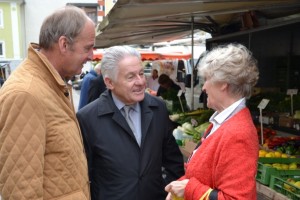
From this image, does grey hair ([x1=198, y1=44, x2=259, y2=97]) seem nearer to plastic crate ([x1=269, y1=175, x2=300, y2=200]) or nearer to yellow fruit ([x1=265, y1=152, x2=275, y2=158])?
plastic crate ([x1=269, y1=175, x2=300, y2=200])

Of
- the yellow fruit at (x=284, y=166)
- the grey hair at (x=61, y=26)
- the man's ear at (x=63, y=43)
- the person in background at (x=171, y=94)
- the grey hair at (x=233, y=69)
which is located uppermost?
the grey hair at (x=61, y=26)

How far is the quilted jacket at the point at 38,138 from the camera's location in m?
1.34

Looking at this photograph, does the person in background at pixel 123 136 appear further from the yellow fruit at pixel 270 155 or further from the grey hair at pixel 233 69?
the yellow fruit at pixel 270 155

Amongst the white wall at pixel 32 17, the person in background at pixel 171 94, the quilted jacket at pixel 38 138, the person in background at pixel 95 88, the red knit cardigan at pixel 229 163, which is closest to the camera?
the quilted jacket at pixel 38 138

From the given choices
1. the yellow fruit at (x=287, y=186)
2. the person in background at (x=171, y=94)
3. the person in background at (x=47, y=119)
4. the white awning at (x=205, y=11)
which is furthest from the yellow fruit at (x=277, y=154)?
the person in background at (x=171, y=94)

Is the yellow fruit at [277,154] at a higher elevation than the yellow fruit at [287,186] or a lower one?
higher

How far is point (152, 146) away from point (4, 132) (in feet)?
3.07

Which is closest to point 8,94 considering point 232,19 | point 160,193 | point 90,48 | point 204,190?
point 90,48

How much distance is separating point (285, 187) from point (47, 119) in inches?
73.8

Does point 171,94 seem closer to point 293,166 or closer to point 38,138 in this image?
point 293,166

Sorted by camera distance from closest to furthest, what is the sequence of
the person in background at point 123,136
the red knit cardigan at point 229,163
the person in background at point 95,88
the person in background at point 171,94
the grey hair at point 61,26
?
the red knit cardigan at point 229,163 → the grey hair at point 61,26 → the person in background at point 123,136 → the person in background at point 95,88 → the person in background at point 171,94

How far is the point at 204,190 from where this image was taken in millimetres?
1526

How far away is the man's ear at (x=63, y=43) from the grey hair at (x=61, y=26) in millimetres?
13

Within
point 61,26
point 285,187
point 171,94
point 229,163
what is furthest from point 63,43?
point 171,94
